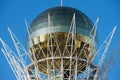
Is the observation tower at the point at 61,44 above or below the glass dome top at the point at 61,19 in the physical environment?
below

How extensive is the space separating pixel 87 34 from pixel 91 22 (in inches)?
98.1

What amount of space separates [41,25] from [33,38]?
1.60 metres

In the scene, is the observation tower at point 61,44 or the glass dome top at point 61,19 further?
the glass dome top at point 61,19

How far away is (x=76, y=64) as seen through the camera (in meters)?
70.6

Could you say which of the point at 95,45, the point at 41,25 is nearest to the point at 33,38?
the point at 41,25

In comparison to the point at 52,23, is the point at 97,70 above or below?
below

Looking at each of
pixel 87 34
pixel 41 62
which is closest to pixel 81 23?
pixel 87 34

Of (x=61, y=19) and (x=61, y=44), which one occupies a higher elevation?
(x=61, y=19)

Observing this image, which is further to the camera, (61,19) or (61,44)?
(61,19)

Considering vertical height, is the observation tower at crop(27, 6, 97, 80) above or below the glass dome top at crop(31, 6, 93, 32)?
below

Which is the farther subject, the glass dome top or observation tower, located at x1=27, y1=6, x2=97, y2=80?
the glass dome top

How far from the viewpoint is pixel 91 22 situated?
243 feet

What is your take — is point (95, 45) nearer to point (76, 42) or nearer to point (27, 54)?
point (76, 42)

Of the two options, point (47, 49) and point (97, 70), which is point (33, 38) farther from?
point (97, 70)
